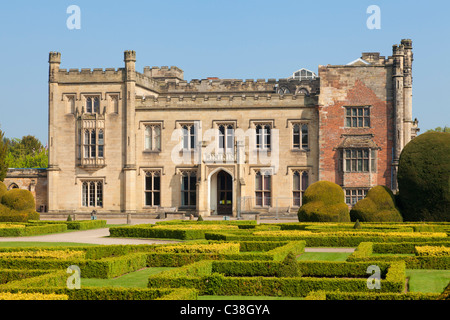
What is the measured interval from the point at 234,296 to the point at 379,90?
117 feet

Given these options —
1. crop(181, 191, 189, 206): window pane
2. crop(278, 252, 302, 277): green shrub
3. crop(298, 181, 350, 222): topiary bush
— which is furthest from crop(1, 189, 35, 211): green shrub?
crop(278, 252, 302, 277): green shrub

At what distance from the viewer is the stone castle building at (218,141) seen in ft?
155

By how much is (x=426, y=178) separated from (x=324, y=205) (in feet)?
18.2

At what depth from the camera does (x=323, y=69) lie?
157 feet

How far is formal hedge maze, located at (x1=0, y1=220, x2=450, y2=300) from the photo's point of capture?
12898mm

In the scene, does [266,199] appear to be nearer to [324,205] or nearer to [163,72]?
[324,205]

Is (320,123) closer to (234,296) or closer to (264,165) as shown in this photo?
(264,165)

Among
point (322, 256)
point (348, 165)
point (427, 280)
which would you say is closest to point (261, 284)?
point (427, 280)

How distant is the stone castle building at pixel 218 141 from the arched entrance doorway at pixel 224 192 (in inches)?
3.3

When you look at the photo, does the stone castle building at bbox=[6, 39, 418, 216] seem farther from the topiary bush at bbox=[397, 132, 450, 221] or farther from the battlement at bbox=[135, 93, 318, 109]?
the topiary bush at bbox=[397, 132, 450, 221]

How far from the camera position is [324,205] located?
34.2 metres

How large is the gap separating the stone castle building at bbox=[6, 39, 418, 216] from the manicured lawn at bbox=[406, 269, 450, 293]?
1168 inches

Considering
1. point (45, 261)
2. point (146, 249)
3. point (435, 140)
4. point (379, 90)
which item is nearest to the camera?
point (45, 261)

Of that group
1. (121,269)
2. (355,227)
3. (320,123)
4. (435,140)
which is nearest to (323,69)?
(320,123)
